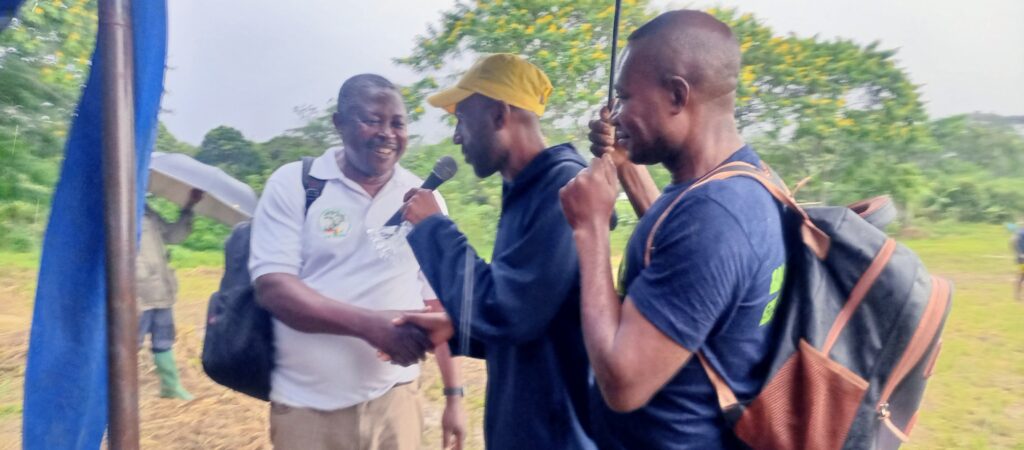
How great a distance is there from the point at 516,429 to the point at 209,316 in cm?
86

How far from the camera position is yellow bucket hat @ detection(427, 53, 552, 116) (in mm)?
1571

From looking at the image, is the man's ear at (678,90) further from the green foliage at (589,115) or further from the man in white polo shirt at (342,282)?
the man in white polo shirt at (342,282)

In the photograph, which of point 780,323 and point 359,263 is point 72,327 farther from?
point 780,323

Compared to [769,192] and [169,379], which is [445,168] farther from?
[169,379]

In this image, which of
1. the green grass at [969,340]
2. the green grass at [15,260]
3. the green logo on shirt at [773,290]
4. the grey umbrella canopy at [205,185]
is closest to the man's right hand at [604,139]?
the green logo on shirt at [773,290]

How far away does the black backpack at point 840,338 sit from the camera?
3.67ft

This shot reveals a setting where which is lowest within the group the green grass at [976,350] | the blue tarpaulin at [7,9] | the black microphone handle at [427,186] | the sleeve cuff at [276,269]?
the green grass at [976,350]

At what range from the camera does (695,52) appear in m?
1.22

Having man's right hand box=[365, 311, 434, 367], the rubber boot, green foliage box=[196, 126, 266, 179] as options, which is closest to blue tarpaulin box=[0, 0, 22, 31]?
green foliage box=[196, 126, 266, 179]

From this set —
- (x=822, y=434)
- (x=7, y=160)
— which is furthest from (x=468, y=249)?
(x=7, y=160)

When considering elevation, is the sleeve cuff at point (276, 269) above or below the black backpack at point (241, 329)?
above

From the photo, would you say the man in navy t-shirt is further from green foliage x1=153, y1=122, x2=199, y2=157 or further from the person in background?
the person in background

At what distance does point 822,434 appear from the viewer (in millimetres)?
1128

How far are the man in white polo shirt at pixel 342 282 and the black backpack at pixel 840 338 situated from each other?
2.64 ft
